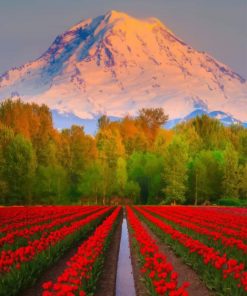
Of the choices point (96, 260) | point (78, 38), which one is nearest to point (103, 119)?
point (96, 260)

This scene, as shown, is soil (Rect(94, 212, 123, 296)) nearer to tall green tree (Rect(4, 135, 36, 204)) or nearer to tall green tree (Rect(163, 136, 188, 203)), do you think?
tall green tree (Rect(4, 135, 36, 204))

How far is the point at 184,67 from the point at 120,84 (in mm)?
28654

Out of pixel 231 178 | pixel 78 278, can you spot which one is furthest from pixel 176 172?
pixel 78 278

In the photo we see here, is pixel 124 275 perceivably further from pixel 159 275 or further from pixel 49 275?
pixel 159 275

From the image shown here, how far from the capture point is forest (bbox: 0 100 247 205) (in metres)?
61.4

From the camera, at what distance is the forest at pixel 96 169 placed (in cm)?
6144

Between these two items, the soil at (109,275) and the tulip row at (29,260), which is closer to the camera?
the tulip row at (29,260)

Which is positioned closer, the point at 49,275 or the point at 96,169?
the point at 49,275

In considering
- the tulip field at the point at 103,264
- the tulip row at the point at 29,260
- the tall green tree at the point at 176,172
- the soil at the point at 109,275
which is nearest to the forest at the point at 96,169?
the tall green tree at the point at 176,172

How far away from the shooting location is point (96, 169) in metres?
71.5

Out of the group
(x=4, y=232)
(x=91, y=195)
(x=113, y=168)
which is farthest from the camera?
(x=113, y=168)

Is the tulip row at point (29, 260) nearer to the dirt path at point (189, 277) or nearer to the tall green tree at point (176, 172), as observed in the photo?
the dirt path at point (189, 277)

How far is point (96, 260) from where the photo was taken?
12.5m

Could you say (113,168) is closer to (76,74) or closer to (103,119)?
(103,119)
